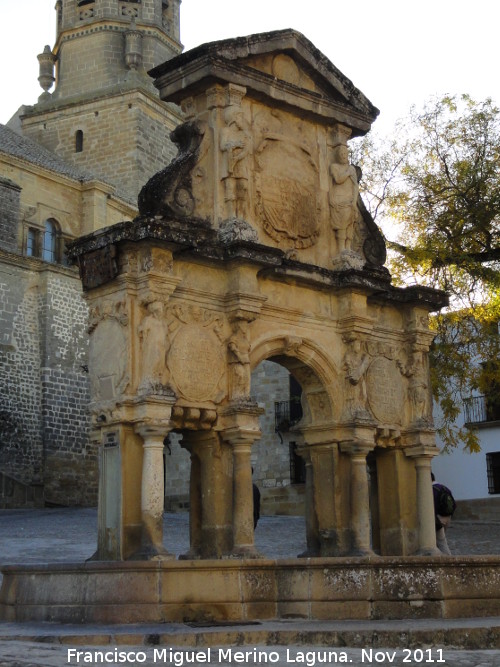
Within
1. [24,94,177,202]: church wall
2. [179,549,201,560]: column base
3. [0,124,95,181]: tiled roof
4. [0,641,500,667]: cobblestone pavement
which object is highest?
[24,94,177,202]: church wall

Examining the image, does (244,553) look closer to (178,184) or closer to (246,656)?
(246,656)

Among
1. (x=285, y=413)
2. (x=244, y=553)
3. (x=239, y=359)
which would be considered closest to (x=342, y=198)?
(x=239, y=359)

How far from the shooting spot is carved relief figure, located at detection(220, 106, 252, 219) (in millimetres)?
11938

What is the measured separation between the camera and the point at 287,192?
12719mm

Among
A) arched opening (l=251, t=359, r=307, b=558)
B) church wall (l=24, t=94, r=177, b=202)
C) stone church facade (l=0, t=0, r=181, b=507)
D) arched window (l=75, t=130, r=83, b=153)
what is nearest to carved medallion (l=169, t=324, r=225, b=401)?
arched opening (l=251, t=359, r=307, b=558)

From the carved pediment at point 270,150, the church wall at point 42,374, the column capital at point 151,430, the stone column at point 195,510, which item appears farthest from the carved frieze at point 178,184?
the church wall at point 42,374

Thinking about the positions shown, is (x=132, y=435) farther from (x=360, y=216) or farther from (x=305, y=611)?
(x=360, y=216)

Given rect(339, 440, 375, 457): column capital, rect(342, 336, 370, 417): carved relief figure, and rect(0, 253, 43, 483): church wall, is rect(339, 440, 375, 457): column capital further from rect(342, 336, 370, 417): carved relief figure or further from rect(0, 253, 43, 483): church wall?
rect(0, 253, 43, 483): church wall

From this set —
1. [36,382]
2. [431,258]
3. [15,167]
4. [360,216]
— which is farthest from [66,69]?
[360,216]

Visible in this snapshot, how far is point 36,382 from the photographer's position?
32719 millimetres

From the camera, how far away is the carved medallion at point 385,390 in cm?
1298

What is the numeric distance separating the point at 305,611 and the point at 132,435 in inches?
98.8

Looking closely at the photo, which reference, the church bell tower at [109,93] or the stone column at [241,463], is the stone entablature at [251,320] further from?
the church bell tower at [109,93]

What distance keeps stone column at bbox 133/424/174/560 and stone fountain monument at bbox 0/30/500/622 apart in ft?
0.07
